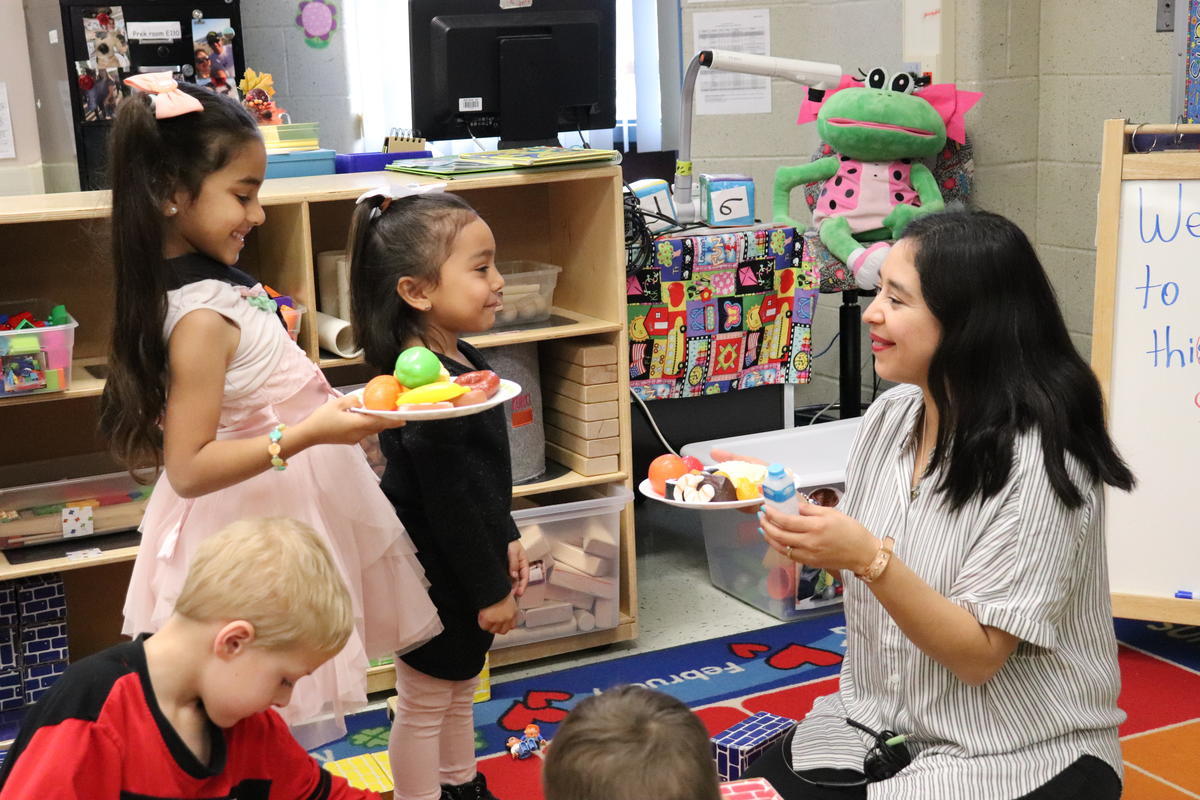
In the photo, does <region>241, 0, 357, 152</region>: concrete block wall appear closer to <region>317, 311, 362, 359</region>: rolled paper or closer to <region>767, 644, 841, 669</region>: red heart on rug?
<region>317, 311, 362, 359</region>: rolled paper

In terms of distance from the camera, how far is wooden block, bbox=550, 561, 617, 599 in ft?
9.40

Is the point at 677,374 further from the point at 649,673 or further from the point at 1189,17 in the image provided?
the point at 1189,17

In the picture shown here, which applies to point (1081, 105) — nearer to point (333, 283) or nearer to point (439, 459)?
point (333, 283)

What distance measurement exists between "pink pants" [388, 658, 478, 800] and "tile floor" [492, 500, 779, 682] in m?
0.74

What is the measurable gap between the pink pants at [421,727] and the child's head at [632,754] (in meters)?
0.93

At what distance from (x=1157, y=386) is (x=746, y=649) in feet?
3.37

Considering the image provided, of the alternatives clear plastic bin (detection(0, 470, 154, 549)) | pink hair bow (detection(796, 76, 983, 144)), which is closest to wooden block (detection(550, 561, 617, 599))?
clear plastic bin (detection(0, 470, 154, 549))

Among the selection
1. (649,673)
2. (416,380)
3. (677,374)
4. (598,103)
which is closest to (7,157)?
(598,103)

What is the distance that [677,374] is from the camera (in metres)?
3.24

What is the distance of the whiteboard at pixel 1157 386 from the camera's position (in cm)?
262

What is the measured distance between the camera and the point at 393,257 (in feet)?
6.41

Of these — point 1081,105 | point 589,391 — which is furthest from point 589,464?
point 1081,105

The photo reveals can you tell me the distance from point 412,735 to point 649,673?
0.87 metres

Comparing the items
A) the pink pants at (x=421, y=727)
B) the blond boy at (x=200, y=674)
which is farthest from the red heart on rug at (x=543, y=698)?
the blond boy at (x=200, y=674)
